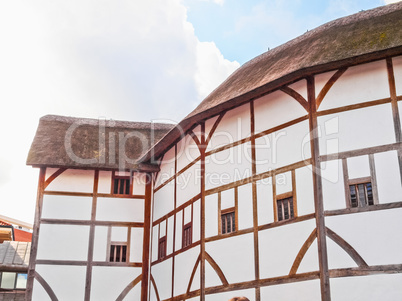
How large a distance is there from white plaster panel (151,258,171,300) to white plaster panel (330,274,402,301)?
21.9 ft

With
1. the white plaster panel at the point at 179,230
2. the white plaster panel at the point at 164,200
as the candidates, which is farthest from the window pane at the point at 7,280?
the white plaster panel at the point at 179,230

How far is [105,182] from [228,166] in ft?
21.1

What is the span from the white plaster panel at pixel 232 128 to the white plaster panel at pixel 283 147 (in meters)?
0.72

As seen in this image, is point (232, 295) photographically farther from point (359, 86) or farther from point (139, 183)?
point (139, 183)

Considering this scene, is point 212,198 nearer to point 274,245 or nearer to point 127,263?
point 274,245

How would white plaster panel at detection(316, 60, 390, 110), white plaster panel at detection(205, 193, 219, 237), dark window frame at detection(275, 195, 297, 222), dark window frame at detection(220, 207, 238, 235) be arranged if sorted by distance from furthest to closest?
1. white plaster panel at detection(205, 193, 219, 237)
2. dark window frame at detection(220, 207, 238, 235)
3. dark window frame at detection(275, 195, 297, 222)
4. white plaster panel at detection(316, 60, 390, 110)

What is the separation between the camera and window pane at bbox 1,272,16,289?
27312 mm

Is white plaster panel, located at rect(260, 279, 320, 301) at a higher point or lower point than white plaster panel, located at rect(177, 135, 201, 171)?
lower

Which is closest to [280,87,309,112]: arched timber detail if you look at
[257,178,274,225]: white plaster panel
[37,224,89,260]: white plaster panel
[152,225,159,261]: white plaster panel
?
[257,178,274,225]: white plaster panel

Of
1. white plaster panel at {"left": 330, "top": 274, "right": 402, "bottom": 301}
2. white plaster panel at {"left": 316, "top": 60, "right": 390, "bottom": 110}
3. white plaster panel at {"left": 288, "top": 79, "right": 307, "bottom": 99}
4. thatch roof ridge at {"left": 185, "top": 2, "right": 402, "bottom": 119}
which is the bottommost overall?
white plaster panel at {"left": 330, "top": 274, "right": 402, "bottom": 301}

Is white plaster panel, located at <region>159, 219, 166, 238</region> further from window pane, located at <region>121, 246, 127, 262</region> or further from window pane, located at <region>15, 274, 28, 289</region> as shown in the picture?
window pane, located at <region>15, 274, 28, 289</region>

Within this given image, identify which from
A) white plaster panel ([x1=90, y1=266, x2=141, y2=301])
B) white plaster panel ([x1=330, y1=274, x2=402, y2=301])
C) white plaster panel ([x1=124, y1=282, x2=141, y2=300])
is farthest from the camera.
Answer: white plaster panel ([x1=124, y1=282, x2=141, y2=300])

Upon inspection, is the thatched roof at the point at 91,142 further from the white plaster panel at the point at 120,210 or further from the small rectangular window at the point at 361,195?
the small rectangular window at the point at 361,195

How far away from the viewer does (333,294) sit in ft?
36.2
